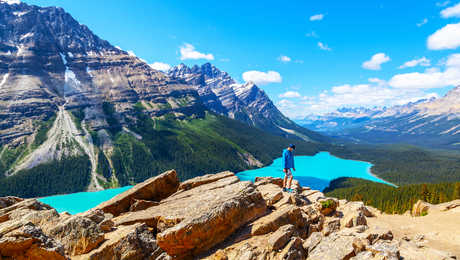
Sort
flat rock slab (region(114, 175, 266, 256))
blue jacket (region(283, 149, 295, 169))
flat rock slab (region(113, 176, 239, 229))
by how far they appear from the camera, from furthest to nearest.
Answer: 1. blue jacket (region(283, 149, 295, 169))
2. flat rock slab (region(113, 176, 239, 229))
3. flat rock slab (region(114, 175, 266, 256))

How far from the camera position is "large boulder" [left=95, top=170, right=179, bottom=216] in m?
21.4

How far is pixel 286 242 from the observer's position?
608 inches

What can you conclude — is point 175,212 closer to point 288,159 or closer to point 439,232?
point 288,159

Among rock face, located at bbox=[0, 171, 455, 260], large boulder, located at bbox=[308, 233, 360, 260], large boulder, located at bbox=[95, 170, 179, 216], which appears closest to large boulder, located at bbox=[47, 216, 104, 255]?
rock face, located at bbox=[0, 171, 455, 260]

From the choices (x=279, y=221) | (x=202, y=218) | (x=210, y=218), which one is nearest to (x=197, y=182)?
(x=210, y=218)

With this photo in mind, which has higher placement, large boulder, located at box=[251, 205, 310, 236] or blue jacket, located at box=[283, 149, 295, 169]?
A: blue jacket, located at box=[283, 149, 295, 169]

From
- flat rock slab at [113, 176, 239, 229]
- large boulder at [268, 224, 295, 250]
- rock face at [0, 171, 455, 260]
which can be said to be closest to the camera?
rock face at [0, 171, 455, 260]

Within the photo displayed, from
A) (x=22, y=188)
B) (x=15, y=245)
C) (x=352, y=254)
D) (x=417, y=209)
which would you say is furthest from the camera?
(x=22, y=188)

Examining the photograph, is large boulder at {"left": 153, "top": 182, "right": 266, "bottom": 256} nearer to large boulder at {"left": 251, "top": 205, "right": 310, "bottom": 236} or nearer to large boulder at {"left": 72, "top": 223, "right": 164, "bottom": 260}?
large boulder at {"left": 72, "top": 223, "right": 164, "bottom": 260}

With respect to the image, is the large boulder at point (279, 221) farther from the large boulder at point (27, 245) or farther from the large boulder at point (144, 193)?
the large boulder at point (27, 245)

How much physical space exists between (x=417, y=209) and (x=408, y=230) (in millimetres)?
22784

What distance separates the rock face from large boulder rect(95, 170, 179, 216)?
1951 millimetres

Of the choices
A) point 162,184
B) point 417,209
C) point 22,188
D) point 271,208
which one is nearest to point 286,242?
point 271,208

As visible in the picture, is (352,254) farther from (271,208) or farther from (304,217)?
(271,208)
